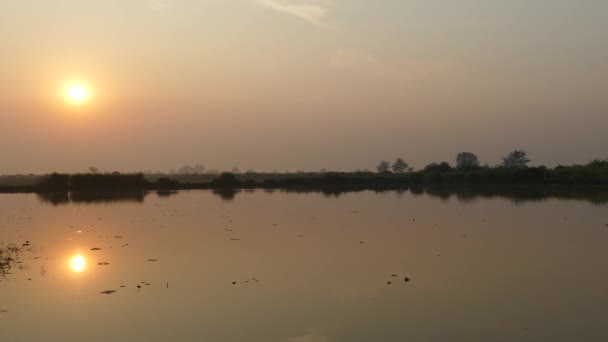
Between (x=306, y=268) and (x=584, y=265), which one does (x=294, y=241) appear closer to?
(x=306, y=268)

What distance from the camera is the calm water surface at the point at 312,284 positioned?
8312 millimetres

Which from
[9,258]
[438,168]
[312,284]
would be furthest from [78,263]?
[438,168]

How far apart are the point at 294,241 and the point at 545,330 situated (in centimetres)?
1033

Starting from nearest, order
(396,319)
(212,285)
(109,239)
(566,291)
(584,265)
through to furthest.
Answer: (396,319) < (566,291) < (212,285) < (584,265) < (109,239)

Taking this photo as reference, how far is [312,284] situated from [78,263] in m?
6.44

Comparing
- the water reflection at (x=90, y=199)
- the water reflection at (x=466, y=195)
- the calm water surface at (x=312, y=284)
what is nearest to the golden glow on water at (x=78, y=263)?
the calm water surface at (x=312, y=284)

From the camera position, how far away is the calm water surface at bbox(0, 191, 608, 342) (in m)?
8.31

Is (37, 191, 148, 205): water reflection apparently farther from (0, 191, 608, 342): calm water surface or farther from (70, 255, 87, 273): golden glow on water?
(70, 255, 87, 273): golden glow on water

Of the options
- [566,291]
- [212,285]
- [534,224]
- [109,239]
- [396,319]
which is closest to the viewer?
[396,319]

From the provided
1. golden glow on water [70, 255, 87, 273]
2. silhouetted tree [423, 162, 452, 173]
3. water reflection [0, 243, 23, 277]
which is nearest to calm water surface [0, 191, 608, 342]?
golden glow on water [70, 255, 87, 273]

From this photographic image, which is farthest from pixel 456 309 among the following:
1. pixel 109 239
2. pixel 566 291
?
pixel 109 239

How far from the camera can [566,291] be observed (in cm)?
1032

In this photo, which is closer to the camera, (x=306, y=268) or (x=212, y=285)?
(x=212, y=285)

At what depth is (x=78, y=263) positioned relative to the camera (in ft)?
46.8
